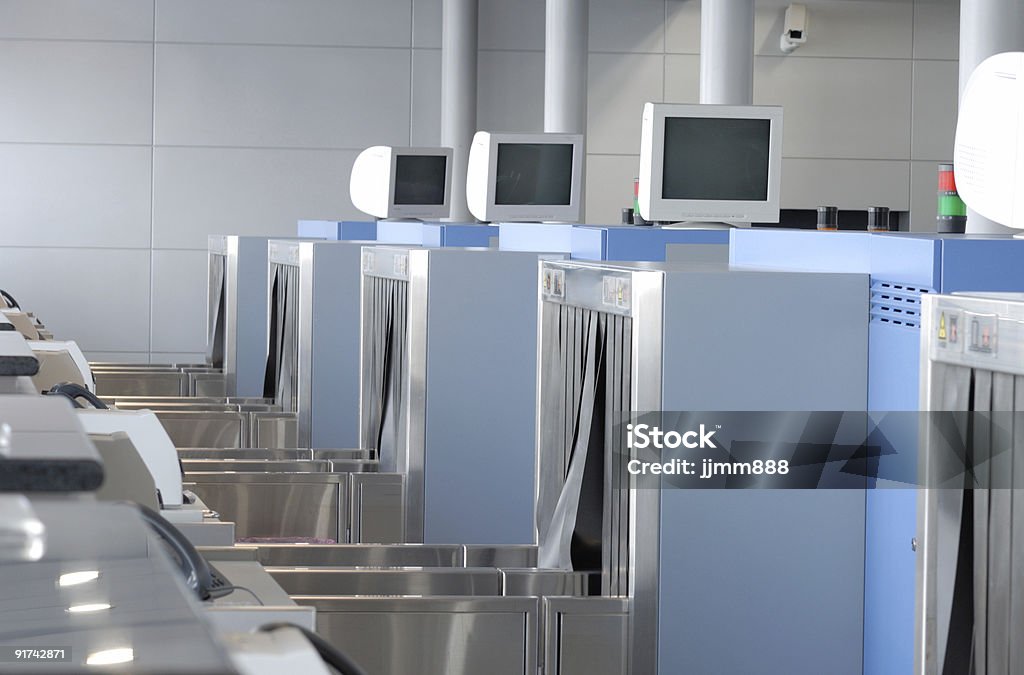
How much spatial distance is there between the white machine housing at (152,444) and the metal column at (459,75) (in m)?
7.40

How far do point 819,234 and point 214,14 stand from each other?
25.3 feet

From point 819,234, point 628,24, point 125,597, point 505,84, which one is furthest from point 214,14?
point 125,597

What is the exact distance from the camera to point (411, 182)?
720 centimetres

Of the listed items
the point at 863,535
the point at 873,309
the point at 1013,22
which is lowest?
the point at 863,535

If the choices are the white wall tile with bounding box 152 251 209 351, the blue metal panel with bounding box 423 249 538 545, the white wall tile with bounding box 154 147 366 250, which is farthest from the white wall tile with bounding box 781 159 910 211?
the blue metal panel with bounding box 423 249 538 545

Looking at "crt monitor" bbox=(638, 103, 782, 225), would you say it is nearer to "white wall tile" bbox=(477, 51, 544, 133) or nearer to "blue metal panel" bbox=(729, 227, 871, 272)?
"blue metal panel" bbox=(729, 227, 871, 272)

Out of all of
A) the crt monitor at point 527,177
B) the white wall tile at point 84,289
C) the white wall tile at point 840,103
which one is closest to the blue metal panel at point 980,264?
the crt monitor at point 527,177

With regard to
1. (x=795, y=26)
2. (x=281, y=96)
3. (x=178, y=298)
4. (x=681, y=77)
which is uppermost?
(x=795, y=26)

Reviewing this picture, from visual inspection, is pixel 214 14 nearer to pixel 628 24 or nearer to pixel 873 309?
pixel 628 24

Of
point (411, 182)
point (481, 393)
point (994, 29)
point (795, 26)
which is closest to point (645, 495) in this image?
point (481, 393)

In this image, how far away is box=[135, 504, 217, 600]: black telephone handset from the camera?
1.37 metres

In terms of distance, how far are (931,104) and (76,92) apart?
19.6 feet

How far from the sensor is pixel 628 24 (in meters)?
10.1

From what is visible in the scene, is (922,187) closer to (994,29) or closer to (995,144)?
(994,29)
